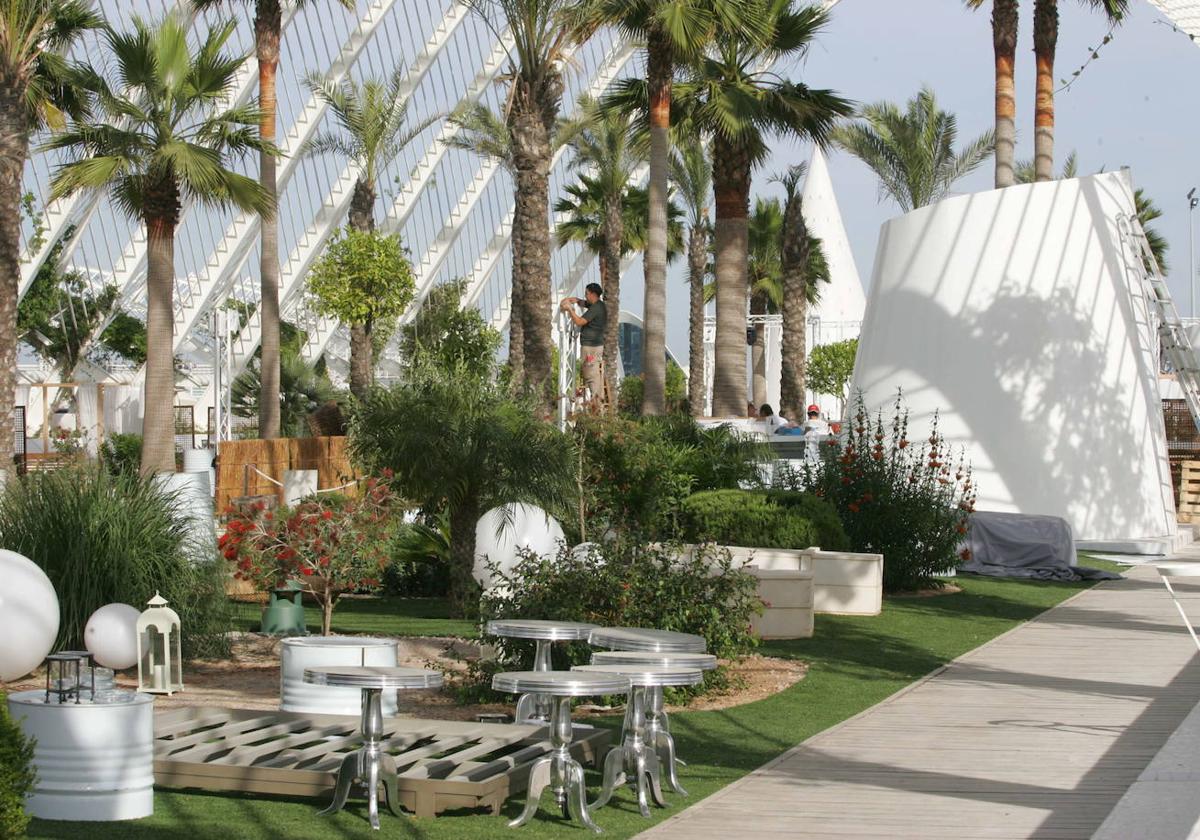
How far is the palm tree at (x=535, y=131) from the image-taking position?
64.5 feet

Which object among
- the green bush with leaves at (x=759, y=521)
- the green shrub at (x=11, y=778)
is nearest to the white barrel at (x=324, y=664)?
the green shrub at (x=11, y=778)

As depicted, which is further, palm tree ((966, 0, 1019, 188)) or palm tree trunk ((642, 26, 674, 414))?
palm tree ((966, 0, 1019, 188))

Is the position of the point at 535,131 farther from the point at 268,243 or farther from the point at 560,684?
the point at 560,684

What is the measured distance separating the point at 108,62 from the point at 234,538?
1118 cm

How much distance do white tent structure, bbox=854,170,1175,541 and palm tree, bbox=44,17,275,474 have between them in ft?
29.0

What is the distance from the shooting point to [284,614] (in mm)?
11617

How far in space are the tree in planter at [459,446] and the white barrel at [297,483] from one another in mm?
3498

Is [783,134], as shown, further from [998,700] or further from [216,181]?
[998,700]

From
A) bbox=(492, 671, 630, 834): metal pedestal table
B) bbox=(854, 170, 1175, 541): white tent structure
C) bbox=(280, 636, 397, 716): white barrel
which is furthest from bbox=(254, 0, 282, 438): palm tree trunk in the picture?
bbox=(492, 671, 630, 834): metal pedestal table

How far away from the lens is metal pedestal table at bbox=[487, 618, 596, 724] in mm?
6992

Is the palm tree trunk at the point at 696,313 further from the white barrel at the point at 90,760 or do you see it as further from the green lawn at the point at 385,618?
the white barrel at the point at 90,760

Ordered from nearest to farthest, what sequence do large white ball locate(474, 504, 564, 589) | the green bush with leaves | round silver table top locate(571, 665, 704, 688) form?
round silver table top locate(571, 665, 704, 688), large white ball locate(474, 504, 564, 589), the green bush with leaves

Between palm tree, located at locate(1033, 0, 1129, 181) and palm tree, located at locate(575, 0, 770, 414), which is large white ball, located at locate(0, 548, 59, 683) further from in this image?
palm tree, located at locate(1033, 0, 1129, 181)

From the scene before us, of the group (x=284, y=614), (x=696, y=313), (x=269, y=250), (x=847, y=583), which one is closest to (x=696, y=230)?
(x=696, y=313)
